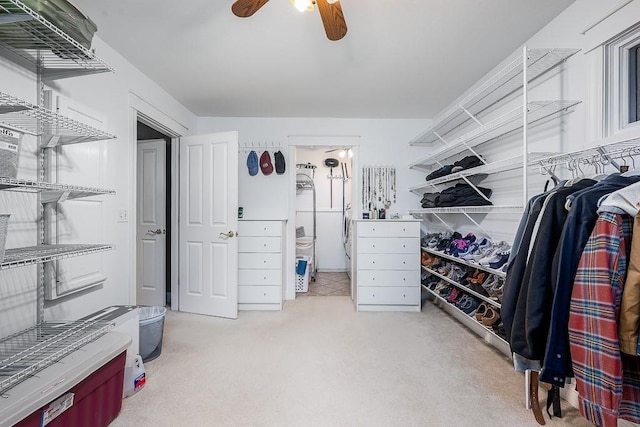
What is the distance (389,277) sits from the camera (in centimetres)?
314

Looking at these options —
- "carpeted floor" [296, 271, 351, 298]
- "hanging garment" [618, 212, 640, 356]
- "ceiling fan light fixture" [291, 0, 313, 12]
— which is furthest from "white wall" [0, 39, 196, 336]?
"hanging garment" [618, 212, 640, 356]

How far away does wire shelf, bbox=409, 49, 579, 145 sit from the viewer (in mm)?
1696

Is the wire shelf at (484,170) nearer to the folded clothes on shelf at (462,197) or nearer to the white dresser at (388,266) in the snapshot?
the folded clothes on shelf at (462,197)

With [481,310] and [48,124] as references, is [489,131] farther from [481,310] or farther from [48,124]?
[48,124]

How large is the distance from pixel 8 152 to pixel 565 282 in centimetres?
226

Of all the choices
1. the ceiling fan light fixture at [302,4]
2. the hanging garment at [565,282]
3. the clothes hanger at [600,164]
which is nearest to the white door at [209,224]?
the ceiling fan light fixture at [302,4]

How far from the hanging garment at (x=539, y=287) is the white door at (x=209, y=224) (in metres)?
2.42

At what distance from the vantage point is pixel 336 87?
2744mm

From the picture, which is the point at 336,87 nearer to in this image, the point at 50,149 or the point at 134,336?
the point at 50,149

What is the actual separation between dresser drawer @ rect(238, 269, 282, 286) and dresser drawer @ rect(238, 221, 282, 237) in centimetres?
43

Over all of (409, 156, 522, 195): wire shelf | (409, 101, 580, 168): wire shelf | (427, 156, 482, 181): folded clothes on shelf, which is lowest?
(409, 156, 522, 195): wire shelf

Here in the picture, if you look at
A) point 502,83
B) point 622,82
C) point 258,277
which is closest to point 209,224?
point 258,277

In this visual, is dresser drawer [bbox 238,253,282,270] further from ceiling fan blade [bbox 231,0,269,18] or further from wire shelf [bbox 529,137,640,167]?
wire shelf [bbox 529,137,640,167]

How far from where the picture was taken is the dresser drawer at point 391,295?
10.3ft
